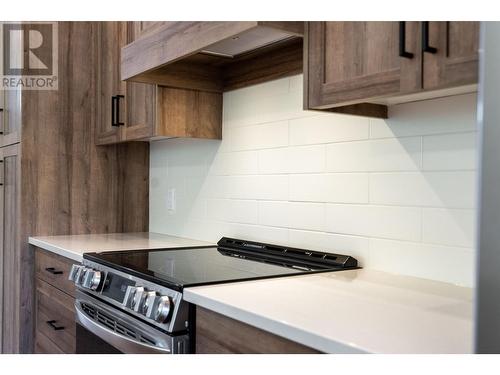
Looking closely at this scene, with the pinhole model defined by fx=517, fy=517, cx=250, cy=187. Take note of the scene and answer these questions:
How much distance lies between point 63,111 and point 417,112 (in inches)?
74.5

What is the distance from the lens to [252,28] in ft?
4.66

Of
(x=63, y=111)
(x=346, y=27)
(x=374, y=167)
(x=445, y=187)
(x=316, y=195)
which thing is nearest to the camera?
(x=346, y=27)

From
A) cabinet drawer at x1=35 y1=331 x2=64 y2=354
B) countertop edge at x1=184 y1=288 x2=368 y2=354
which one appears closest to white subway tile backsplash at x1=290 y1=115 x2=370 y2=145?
countertop edge at x1=184 y1=288 x2=368 y2=354

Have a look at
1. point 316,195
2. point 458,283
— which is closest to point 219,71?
point 316,195

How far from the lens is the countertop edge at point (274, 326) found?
2.96 feet

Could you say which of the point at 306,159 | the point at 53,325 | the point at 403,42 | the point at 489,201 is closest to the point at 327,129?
the point at 306,159

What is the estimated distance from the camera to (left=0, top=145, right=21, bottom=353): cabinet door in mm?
2629

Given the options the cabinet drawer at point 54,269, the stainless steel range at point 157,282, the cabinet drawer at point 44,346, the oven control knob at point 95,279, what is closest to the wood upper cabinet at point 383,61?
the stainless steel range at point 157,282

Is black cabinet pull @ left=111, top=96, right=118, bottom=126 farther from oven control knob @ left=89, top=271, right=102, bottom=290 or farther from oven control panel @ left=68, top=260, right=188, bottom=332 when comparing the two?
oven control knob @ left=89, top=271, right=102, bottom=290

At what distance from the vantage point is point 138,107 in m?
2.35

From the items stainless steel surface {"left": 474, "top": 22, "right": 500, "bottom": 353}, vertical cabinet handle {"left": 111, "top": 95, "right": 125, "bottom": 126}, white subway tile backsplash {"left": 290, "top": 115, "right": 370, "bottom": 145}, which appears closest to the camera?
stainless steel surface {"left": 474, "top": 22, "right": 500, "bottom": 353}

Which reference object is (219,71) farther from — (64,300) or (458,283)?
(458,283)

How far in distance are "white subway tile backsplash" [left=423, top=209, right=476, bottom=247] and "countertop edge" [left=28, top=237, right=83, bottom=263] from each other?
50.1 inches

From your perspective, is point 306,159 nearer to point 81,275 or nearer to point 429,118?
point 429,118
